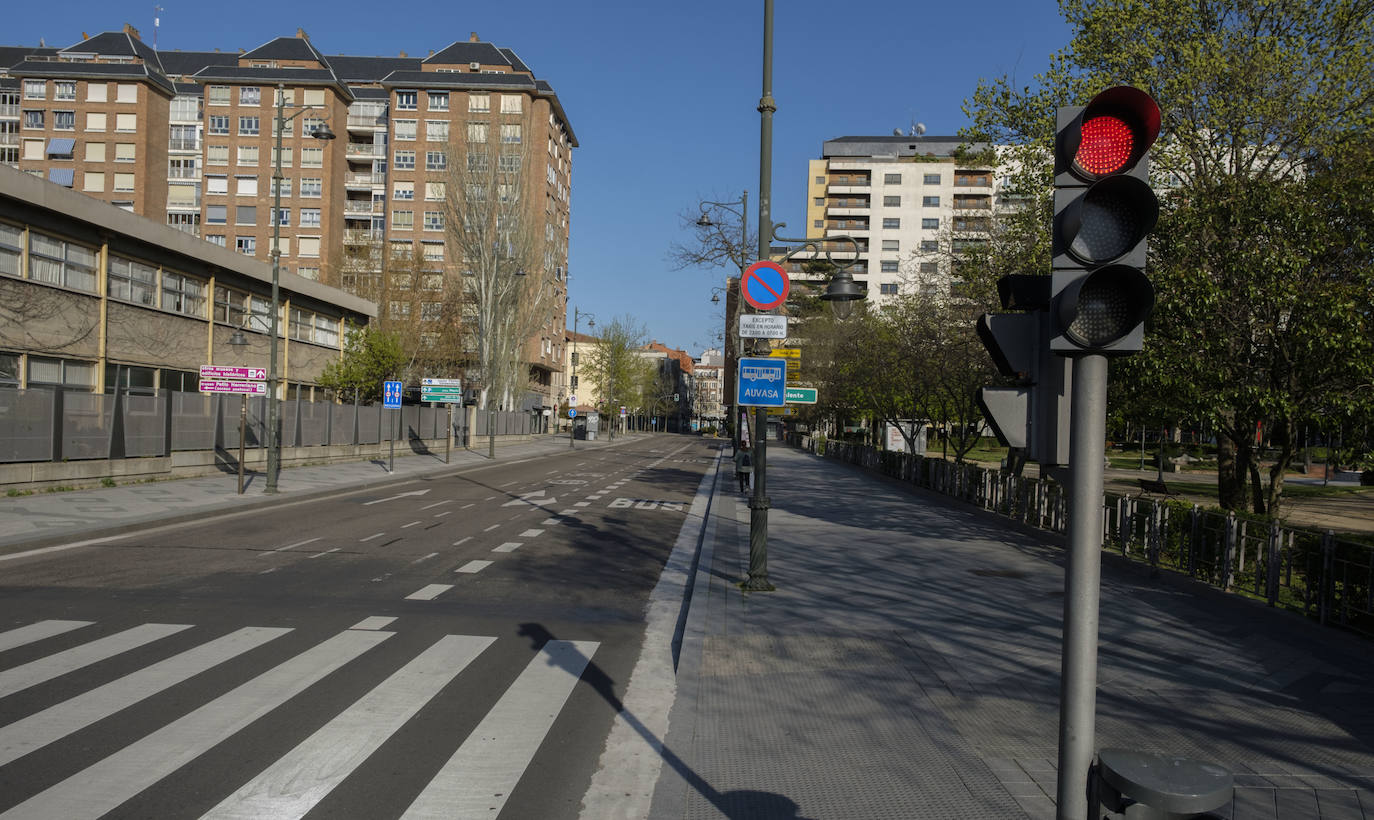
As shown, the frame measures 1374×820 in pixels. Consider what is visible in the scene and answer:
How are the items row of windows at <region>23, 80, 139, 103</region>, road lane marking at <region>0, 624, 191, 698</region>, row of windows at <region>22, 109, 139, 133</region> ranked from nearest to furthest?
1. road lane marking at <region>0, 624, 191, 698</region>
2. row of windows at <region>23, 80, 139, 103</region>
3. row of windows at <region>22, 109, 139, 133</region>

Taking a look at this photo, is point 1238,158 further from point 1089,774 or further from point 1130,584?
point 1089,774

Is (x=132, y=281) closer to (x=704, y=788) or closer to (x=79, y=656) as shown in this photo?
(x=79, y=656)

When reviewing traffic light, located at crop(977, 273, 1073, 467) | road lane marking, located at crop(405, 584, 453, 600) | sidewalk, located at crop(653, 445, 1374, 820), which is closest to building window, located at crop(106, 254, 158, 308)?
road lane marking, located at crop(405, 584, 453, 600)

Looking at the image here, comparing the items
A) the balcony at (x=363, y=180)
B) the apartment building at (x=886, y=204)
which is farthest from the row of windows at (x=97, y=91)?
the apartment building at (x=886, y=204)

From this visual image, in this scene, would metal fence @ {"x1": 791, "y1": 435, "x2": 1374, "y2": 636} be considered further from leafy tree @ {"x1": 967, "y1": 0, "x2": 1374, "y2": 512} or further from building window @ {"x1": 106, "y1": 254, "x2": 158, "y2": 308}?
building window @ {"x1": 106, "y1": 254, "x2": 158, "y2": 308}

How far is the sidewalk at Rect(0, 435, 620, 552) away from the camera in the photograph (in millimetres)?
13797

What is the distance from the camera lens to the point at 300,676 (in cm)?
657

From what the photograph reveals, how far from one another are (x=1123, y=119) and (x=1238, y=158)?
46.4ft

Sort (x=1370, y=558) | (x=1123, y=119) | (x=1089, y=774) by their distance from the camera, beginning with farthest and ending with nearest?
(x=1370, y=558) → (x=1123, y=119) → (x=1089, y=774)

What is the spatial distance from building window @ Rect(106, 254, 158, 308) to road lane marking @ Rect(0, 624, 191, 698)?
71.2 feet

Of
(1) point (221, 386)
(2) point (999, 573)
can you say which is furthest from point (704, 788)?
(1) point (221, 386)

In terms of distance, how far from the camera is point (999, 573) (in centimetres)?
1242

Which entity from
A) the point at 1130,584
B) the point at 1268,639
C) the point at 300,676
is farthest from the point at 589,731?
the point at 1130,584

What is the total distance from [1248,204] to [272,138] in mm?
73593
